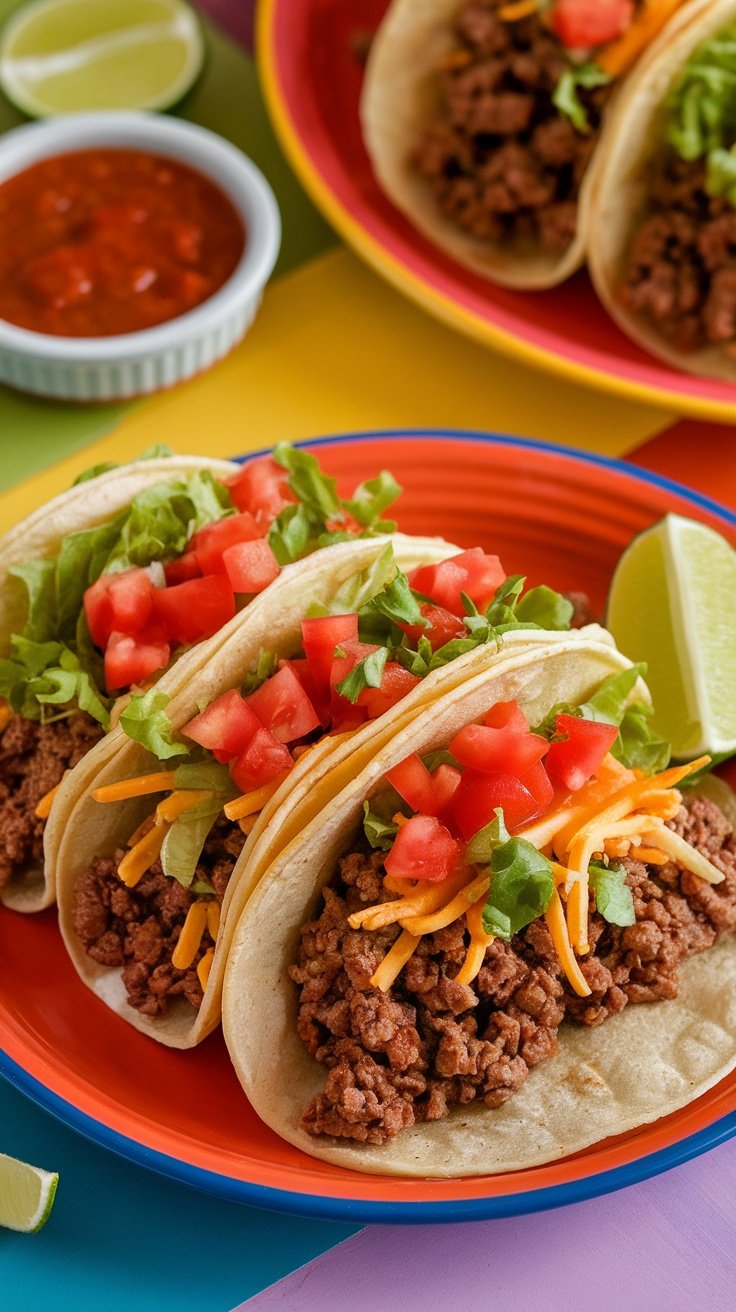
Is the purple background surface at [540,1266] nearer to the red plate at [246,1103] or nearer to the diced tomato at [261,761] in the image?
the red plate at [246,1103]

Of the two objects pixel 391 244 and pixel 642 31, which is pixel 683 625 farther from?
pixel 642 31

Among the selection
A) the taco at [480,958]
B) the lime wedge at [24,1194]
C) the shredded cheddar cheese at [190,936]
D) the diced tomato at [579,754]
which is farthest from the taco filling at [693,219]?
the lime wedge at [24,1194]

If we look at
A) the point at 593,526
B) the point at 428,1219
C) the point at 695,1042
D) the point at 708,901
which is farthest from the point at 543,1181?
the point at 593,526

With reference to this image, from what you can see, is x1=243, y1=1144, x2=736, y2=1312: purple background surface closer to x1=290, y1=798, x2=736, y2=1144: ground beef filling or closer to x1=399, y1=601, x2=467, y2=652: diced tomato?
x1=290, y1=798, x2=736, y2=1144: ground beef filling

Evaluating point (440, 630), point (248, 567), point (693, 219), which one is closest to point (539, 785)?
point (440, 630)

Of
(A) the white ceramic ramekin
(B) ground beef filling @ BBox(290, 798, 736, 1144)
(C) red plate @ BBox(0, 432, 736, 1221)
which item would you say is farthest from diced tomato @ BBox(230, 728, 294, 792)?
(A) the white ceramic ramekin
